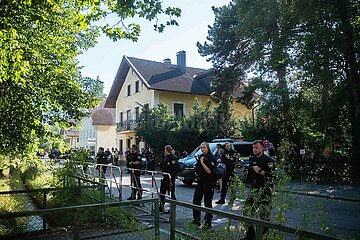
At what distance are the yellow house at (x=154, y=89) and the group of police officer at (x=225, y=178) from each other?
23.0 meters

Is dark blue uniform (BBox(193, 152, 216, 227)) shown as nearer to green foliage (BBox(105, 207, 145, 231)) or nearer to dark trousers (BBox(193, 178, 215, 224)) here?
dark trousers (BBox(193, 178, 215, 224))

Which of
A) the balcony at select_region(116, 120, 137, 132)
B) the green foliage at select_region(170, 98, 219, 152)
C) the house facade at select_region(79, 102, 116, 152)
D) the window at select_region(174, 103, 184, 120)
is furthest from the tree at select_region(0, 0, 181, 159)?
the house facade at select_region(79, 102, 116, 152)

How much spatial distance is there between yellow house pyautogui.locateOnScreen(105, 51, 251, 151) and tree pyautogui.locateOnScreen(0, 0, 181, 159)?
25.0 m

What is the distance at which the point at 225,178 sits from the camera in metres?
11.5

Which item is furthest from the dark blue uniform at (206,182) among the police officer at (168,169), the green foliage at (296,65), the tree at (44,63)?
the green foliage at (296,65)

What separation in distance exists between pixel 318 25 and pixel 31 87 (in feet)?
38.0

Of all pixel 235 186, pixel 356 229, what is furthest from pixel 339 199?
pixel 235 186

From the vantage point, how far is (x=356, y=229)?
7.87 meters

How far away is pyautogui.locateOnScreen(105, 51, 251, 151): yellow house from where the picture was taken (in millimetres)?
36688

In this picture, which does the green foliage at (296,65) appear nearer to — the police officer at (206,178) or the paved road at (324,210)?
the paved road at (324,210)

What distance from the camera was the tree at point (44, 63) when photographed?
6340mm

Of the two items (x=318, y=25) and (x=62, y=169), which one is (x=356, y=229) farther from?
(x=318, y=25)

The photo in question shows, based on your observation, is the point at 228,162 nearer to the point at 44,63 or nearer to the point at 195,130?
the point at 44,63

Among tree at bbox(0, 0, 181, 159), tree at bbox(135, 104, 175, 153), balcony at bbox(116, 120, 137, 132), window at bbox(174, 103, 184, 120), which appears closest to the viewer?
tree at bbox(0, 0, 181, 159)
